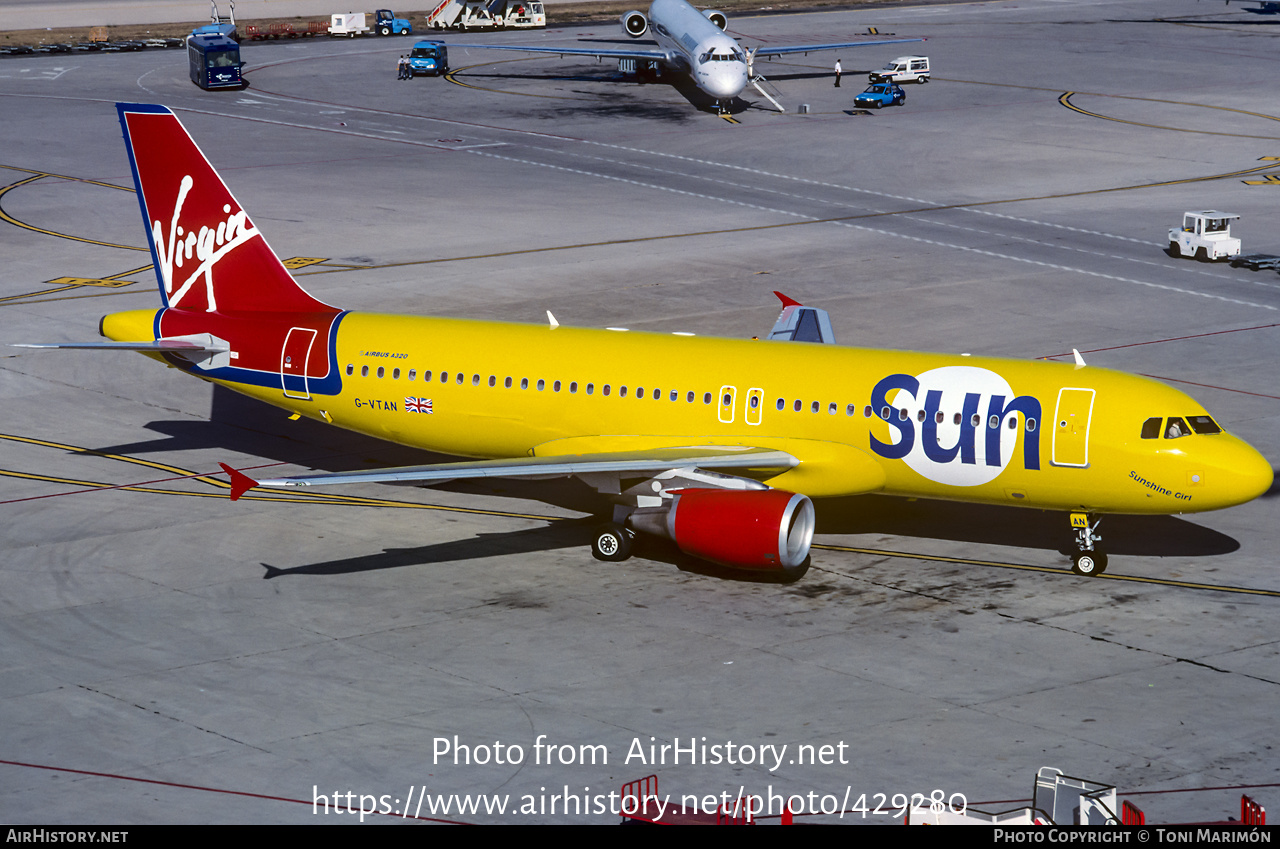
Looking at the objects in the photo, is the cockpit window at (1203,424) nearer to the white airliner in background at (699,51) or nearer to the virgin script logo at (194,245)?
the virgin script logo at (194,245)

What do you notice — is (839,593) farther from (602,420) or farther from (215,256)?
(215,256)

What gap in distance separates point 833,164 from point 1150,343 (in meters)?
36.2

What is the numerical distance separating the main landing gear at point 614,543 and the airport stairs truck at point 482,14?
122321mm

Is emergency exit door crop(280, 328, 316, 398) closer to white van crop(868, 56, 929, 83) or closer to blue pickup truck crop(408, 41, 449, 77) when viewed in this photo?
white van crop(868, 56, 929, 83)

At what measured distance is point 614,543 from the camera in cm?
3481

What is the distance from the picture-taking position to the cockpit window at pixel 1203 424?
33062 millimetres

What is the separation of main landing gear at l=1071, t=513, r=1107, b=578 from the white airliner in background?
68756 millimetres

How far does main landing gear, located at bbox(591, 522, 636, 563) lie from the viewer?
3478 centimetres

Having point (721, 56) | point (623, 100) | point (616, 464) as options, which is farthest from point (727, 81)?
point (616, 464)

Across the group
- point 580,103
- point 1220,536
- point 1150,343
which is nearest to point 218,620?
point 1220,536

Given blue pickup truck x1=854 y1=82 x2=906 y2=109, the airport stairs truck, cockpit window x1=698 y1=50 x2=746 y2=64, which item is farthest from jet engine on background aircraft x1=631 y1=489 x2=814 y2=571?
the airport stairs truck

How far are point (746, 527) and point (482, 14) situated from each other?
12659 centimetres

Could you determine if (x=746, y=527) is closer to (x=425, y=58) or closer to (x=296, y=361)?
(x=296, y=361)

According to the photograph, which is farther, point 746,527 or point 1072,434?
point 1072,434
